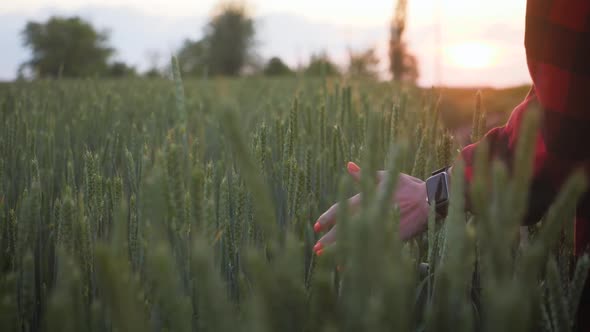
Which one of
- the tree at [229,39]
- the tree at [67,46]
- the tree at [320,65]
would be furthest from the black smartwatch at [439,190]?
the tree at [229,39]

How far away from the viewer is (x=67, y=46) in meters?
33.5

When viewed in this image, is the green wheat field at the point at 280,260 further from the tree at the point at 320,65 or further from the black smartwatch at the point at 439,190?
the tree at the point at 320,65

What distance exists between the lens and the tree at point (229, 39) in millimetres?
38969

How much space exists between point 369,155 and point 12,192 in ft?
3.66

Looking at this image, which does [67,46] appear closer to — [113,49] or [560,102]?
[113,49]

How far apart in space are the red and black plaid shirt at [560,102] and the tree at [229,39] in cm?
3855

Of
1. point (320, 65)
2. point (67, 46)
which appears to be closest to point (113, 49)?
point (67, 46)

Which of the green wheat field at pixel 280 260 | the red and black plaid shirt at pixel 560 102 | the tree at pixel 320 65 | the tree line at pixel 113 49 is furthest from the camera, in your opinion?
the tree line at pixel 113 49

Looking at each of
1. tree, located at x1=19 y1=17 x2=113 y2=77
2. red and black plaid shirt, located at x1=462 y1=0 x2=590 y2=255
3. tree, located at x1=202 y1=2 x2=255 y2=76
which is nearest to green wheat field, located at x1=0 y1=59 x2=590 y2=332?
red and black plaid shirt, located at x1=462 y1=0 x2=590 y2=255

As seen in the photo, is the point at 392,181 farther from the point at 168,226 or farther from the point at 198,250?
the point at 168,226

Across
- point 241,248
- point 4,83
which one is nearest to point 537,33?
point 241,248

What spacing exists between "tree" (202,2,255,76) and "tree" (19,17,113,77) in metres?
7.24

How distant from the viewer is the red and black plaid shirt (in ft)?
2.86

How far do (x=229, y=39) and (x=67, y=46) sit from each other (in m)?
11.1
